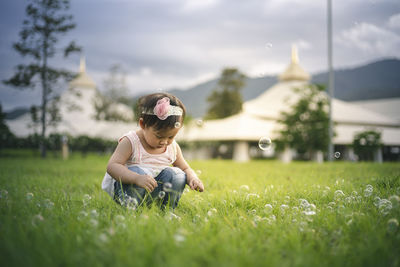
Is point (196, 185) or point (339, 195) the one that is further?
point (339, 195)

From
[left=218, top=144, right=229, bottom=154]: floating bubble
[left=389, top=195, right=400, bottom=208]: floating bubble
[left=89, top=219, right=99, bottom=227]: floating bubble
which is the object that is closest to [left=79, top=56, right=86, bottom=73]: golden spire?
[left=218, top=144, right=229, bottom=154]: floating bubble

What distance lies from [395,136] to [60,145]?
3363cm

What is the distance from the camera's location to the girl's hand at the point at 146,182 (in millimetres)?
2359

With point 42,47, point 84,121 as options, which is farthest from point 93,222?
point 84,121

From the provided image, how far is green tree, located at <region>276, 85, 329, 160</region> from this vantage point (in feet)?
65.7

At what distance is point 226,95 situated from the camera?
48.7m

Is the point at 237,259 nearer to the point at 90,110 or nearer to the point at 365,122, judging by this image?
the point at 365,122

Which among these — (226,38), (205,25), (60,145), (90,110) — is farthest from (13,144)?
(226,38)

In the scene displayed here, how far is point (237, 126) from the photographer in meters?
30.1

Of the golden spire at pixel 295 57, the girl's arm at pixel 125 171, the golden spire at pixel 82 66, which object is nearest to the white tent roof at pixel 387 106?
the golden spire at pixel 295 57

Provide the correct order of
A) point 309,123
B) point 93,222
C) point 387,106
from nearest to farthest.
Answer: point 93,222 < point 309,123 < point 387,106

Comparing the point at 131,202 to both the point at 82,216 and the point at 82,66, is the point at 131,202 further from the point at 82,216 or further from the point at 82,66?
the point at 82,66

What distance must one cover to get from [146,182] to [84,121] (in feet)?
144

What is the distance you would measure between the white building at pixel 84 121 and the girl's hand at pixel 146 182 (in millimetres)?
22281
